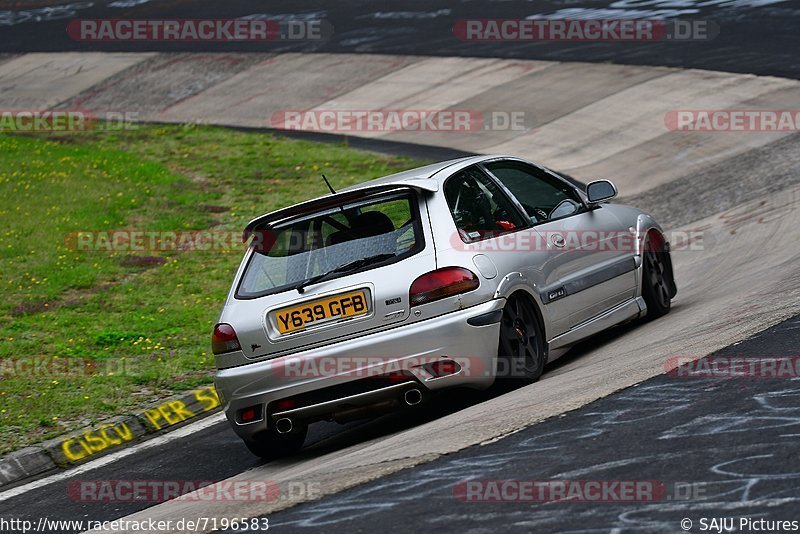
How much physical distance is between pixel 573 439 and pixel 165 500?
2358 mm

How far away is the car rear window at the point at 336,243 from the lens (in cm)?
697

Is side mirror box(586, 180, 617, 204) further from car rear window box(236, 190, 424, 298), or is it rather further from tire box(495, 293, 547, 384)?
car rear window box(236, 190, 424, 298)

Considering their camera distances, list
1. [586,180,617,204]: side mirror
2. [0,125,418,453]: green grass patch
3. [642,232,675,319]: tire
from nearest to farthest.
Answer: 1. [586,180,617,204]: side mirror
2. [642,232,675,319]: tire
3. [0,125,418,453]: green grass patch

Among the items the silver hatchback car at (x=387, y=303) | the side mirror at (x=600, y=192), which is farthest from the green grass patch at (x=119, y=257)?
the side mirror at (x=600, y=192)

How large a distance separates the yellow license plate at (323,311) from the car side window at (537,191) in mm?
1589

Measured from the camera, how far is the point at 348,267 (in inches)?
273

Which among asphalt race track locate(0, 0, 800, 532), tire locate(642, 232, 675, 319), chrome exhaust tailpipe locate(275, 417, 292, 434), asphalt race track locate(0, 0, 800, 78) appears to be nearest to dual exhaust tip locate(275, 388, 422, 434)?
chrome exhaust tailpipe locate(275, 417, 292, 434)

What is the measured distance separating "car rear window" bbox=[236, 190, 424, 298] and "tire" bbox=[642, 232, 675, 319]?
2.45m

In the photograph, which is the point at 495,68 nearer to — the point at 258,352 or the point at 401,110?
the point at 401,110

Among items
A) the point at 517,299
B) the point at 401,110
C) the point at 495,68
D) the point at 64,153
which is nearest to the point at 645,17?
the point at 495,68

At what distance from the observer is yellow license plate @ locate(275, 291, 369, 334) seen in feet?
22.2

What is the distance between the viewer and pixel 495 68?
21.8 metres

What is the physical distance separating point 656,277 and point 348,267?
3076mm

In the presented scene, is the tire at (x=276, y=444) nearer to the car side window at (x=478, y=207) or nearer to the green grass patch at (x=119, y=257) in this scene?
the car side window at (x=478, y=207)
